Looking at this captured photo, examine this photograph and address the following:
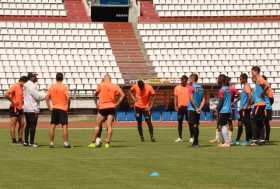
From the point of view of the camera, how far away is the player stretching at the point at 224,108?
75.0 feet

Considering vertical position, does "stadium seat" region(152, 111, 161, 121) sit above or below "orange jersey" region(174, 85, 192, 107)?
below

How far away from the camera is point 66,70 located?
49719 millimetres

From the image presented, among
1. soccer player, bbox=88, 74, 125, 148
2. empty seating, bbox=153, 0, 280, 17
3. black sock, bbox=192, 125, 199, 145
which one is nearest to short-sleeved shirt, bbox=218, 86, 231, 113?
black sock, bbox=192, 125, 199, 145

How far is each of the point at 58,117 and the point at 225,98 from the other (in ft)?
14.7

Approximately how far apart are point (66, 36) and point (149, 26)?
552cm

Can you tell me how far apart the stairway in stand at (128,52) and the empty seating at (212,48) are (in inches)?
22.3

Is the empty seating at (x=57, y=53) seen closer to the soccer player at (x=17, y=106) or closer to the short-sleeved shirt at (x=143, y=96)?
the short-sleeved shirt at (x=143, y=96)

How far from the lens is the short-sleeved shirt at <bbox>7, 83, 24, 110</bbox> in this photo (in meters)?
25.0

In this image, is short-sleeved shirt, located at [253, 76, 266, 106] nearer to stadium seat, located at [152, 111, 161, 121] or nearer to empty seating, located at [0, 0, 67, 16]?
stadium seat, located at [152, 111, 161, 121]

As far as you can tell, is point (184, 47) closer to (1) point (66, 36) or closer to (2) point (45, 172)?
(1) point (66, 36)

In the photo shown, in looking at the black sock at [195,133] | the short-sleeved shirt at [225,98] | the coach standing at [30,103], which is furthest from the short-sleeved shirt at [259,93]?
the coach standing at [30,103]

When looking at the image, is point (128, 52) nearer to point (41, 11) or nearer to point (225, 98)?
point (41, 11)

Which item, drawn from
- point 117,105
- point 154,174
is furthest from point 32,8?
point 154,174

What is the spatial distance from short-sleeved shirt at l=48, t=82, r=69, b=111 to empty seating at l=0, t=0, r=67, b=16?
31.6 metres
